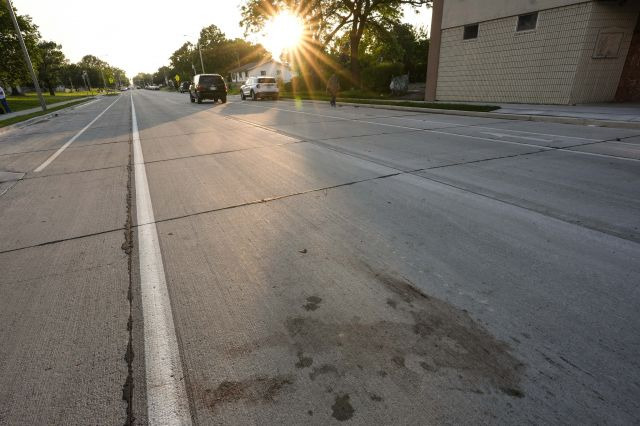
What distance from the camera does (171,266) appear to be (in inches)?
125

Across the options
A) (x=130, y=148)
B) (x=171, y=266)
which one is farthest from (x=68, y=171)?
(x=171, y=266)

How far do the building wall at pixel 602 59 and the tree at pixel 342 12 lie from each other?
16776mm

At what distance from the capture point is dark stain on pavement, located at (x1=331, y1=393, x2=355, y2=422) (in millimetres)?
1715

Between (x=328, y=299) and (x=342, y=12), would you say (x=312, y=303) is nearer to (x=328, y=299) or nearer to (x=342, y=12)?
(x=328, y=299)

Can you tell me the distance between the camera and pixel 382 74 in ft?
93.8

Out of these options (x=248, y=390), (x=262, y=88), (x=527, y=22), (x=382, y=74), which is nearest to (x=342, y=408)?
(x=248, y=390)

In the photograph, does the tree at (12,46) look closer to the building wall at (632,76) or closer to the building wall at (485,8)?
the building wall at (485,8)

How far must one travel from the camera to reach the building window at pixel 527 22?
14.8 m

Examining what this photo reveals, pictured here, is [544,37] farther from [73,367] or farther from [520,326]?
[73,367]

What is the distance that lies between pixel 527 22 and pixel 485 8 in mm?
2435

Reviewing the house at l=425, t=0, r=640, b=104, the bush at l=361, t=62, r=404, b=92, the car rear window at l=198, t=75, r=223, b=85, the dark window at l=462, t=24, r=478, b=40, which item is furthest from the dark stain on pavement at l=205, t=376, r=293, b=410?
the bush at l=361, t=62, r=404, b=92

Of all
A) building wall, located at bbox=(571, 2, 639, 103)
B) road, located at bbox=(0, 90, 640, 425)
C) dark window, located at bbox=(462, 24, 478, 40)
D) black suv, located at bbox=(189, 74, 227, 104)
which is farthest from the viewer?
black suv, located at bbox=(189, 74, 227, 104)

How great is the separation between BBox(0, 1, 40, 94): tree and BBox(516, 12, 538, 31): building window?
146ft

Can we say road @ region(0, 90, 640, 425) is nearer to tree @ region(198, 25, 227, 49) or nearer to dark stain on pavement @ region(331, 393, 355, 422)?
dark stain on pavement @ region(331, 393, 355, 422)
